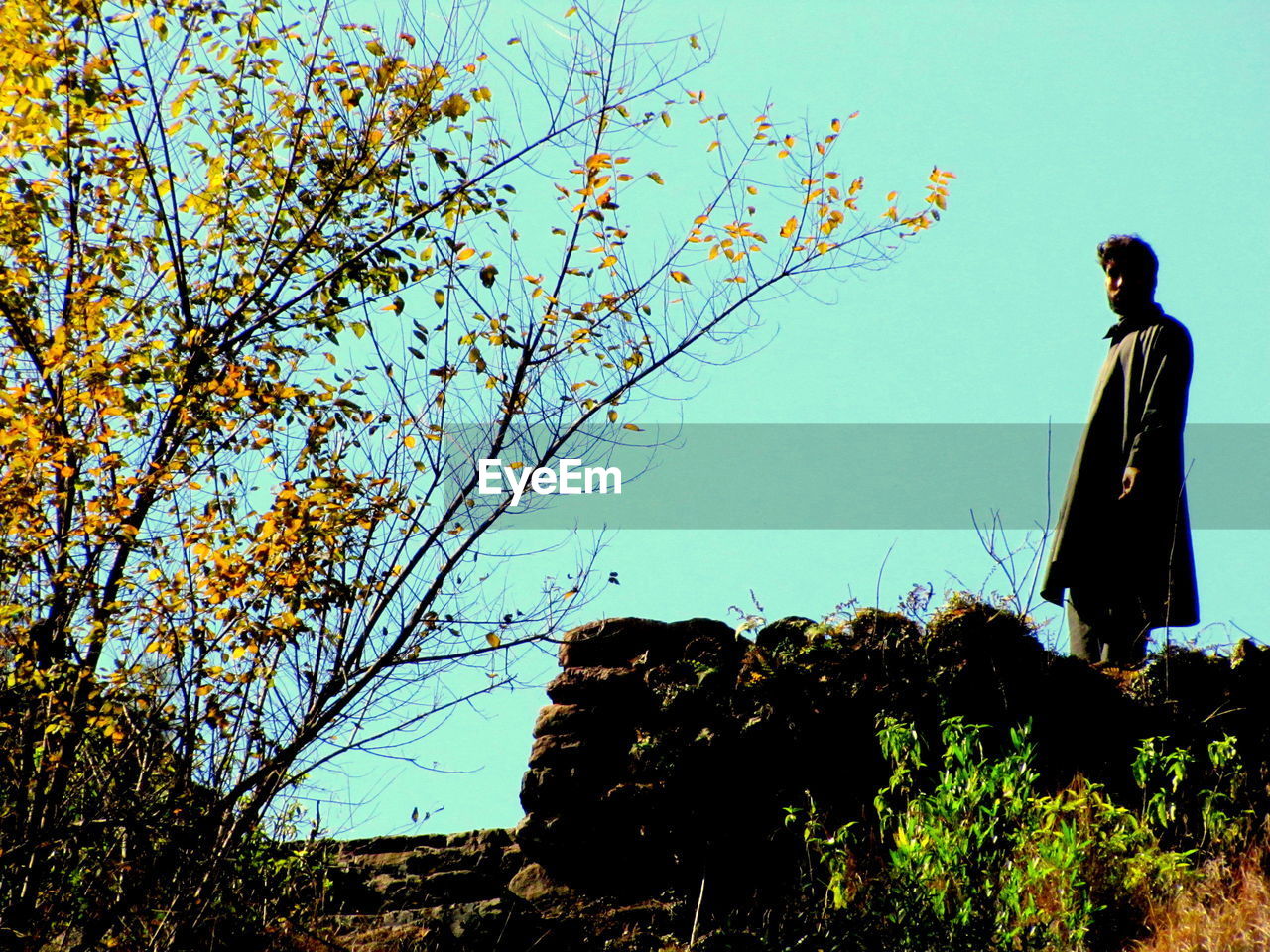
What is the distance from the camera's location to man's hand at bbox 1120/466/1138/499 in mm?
7691

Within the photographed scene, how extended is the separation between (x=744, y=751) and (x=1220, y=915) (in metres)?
2.41

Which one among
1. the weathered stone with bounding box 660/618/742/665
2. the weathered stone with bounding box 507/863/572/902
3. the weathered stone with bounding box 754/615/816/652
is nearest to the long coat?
the weathered stone with bounding box 754/615/816/652

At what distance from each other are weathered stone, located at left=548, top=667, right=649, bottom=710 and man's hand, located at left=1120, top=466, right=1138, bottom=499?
3196 mm

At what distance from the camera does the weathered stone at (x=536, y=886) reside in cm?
686

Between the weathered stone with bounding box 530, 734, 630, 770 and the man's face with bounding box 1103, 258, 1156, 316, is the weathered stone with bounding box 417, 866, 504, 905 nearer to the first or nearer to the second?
the weathered stone with bounding box 530, 734, 630, 770

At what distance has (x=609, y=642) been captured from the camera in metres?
7.57

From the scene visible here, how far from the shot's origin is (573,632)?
24.9 feet

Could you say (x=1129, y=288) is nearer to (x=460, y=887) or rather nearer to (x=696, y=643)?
(x=696, y=643)

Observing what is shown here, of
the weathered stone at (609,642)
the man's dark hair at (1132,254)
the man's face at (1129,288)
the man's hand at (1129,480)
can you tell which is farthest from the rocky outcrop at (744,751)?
the man's dark hair at (1132,254)

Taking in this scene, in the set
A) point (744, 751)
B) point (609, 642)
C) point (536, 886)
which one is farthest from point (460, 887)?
point (744, 751)

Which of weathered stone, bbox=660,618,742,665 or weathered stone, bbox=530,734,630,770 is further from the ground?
weathered stone, bbox=660,618,742,665

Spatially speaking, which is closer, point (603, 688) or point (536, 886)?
point (536, 886)

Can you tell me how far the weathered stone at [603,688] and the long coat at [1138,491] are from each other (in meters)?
2.72

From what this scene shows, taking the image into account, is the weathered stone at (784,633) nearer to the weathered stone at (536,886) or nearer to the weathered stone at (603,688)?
the weathered stone at (603,688)
